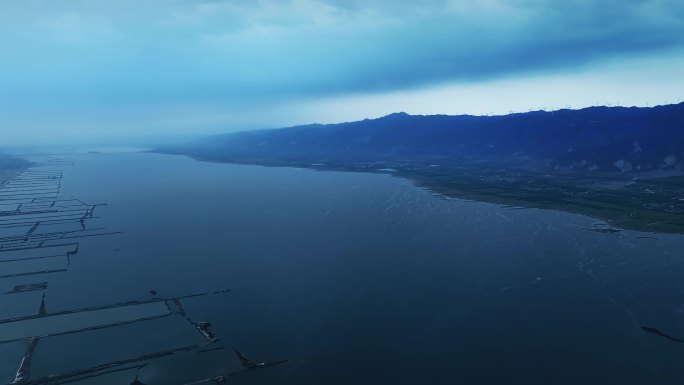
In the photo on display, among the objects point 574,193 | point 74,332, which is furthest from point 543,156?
point 74,332

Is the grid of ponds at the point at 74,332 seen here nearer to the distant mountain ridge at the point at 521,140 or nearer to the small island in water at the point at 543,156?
the small island in water at the point at 543,156

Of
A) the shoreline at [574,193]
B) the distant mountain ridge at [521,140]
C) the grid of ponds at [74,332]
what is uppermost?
the distant mountain ridge at [521,140]

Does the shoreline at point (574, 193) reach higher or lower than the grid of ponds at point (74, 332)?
higher

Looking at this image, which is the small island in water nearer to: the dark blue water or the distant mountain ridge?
the distant mountain ridge

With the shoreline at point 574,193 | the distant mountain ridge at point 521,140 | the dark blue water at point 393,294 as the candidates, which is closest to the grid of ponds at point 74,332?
the dark blue water at point 393,294

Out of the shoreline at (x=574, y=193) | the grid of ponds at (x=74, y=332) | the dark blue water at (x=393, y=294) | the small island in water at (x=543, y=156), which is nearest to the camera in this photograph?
the grid of ponds at (x=74, y=332)

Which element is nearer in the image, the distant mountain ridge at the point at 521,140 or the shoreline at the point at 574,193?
the shoreline at the point at 574,193

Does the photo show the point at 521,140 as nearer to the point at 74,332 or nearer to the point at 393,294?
the point at 393,294
